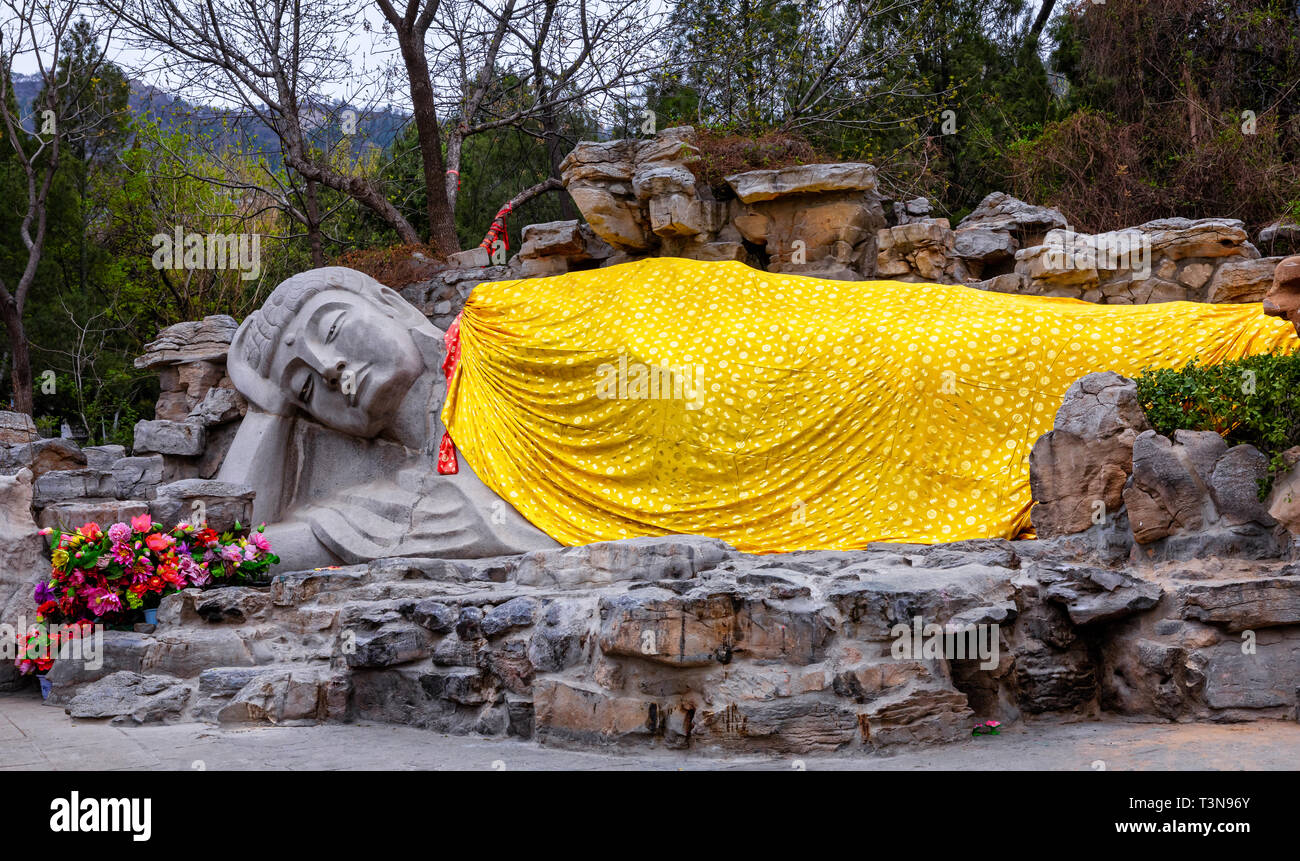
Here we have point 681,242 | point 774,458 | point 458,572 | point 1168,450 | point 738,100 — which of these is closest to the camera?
point 1168,450

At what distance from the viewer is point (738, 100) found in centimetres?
1246

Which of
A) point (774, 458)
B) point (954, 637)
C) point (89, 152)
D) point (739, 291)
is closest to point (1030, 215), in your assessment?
point (739, 291)

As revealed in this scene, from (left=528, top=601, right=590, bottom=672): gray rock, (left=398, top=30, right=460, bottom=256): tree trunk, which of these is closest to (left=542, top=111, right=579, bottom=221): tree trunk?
(left=398, top=30, right=460, bottom=256): tree trunk

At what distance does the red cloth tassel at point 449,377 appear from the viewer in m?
7.63

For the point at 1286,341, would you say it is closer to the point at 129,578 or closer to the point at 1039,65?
the point at 129,578

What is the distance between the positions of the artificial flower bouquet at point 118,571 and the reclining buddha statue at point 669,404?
3.25 ft

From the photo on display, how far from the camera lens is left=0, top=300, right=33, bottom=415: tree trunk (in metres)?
12.0

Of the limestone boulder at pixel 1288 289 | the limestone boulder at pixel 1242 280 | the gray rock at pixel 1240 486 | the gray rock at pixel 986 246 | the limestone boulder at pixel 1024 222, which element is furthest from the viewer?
the limestone boulder at pixel 1024 222

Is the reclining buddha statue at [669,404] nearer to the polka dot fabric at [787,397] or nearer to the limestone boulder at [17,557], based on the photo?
the polka dot fabric at [787,397]

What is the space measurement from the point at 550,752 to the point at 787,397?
3483 millimetres

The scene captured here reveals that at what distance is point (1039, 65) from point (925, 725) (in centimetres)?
1169

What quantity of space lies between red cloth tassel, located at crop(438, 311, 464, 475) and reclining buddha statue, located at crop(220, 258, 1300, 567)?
16 millimetres

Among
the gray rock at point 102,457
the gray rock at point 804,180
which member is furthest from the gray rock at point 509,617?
the gray rock at point 804,180

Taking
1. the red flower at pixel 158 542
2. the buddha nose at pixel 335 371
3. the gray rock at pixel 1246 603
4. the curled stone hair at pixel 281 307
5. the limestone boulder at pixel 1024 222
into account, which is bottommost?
the red flower at pixel 158 542
